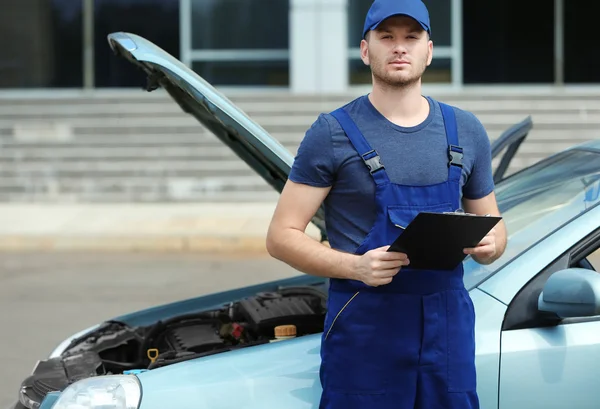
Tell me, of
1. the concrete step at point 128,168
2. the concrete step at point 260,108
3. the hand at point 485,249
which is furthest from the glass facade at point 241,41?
the hand at point 485,249

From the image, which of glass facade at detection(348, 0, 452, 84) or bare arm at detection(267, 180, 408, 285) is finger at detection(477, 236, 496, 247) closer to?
bare arm at detection(267, 180, 408, 285)

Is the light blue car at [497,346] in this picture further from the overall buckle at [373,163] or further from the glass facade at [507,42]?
the glass facade at [507,42]

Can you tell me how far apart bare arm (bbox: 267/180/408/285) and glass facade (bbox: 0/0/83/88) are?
15678mm

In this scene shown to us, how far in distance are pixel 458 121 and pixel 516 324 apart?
623mm

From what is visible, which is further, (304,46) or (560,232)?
(304,46)

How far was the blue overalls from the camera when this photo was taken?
8.39 ft

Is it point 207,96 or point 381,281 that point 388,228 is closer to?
point 381,281

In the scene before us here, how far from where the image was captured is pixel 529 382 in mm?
2744

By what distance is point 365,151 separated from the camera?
257 centimetres

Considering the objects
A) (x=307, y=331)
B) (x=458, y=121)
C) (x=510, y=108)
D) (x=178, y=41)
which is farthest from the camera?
(x=178, y=41)

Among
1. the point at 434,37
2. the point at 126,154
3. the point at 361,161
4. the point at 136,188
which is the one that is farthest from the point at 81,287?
the point at 434,37

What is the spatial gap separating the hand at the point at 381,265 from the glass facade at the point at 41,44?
15.9 m

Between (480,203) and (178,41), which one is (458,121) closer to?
(480,203)

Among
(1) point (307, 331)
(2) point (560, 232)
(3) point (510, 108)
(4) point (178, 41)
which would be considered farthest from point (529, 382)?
(4) point (178, 41)
